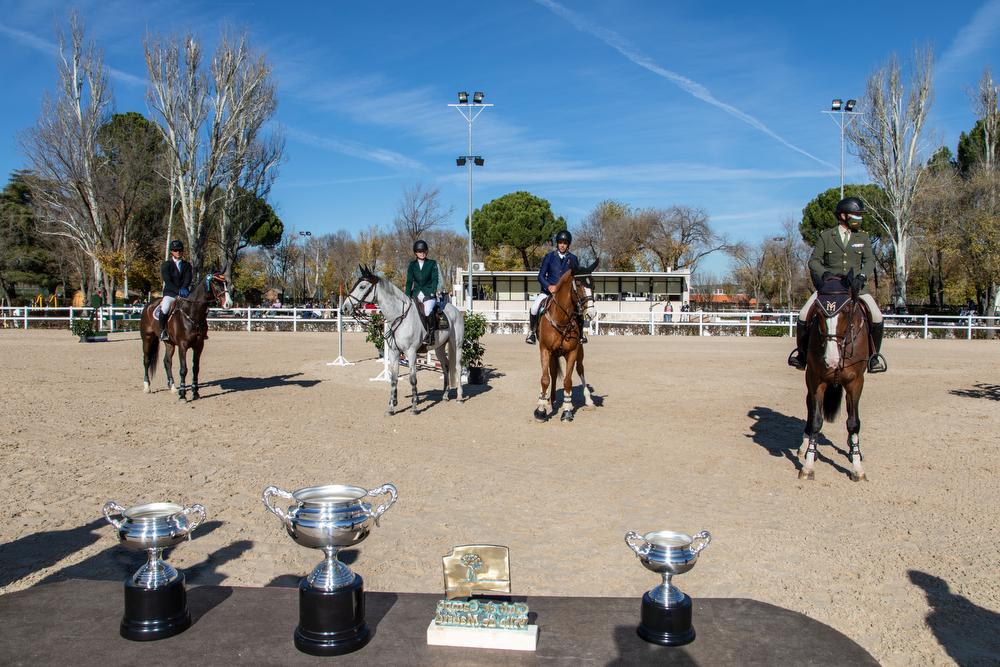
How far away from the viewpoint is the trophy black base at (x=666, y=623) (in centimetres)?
266

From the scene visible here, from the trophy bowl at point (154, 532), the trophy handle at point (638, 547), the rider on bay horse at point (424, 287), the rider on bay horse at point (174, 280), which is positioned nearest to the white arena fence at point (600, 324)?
the rider on bay horse at point (174, 280)

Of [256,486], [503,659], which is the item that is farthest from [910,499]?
[256,486]

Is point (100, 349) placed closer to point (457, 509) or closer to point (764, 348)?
point (457, 509)

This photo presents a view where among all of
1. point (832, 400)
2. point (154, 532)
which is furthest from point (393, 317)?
point (154, 532)

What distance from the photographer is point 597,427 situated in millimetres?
10805

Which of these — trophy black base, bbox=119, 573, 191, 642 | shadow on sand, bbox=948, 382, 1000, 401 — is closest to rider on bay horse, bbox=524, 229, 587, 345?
shadow on sand, bbox=948, 382, 1000, 401

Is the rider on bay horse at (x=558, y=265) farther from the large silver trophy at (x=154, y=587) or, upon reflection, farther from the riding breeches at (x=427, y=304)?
the large silver trophy at (x=154, y=587)

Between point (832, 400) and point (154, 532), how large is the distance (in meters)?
7.61

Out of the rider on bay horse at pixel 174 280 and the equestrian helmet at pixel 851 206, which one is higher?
the equestrian helmet at pixel 851 206

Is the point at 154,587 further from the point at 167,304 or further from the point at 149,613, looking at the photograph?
the point at 167,304

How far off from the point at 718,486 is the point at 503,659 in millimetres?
5419

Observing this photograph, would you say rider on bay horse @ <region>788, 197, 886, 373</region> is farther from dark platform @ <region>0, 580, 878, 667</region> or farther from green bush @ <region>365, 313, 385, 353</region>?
green bush @ <region>365, 313, 385, 353</region>

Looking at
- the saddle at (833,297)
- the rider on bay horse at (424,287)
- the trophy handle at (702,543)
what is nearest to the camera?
the trophy handle at (702,543)

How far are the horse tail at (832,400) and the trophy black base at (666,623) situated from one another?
20.4 feet
